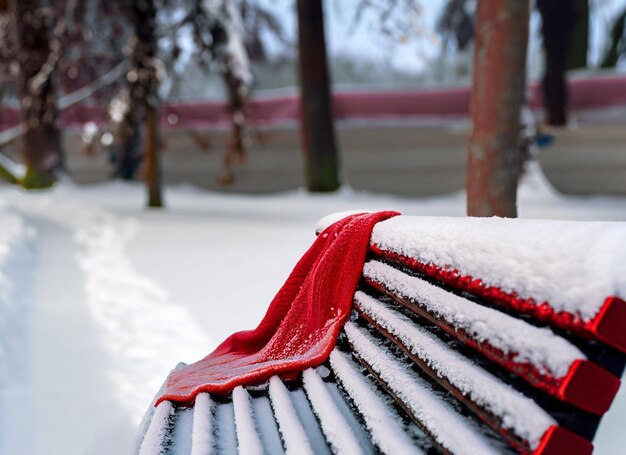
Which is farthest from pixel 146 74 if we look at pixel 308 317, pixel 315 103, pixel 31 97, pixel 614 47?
pixel 614 47

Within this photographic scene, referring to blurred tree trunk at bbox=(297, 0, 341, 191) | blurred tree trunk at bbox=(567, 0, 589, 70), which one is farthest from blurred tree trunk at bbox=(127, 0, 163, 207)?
blurred tree trunk at bbox=(567, 0, 589, 70)

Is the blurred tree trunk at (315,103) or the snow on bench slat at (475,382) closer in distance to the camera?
the snow on bench slat at (475,382)

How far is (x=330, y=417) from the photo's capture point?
1.74 meters

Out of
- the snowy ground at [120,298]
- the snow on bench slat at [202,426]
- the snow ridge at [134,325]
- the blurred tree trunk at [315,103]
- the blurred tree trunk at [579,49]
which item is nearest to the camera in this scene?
the snow on bench slat at [202,426]

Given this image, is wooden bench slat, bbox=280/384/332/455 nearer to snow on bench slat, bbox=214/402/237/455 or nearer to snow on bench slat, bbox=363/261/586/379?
snow on bench slat, bbox=214/402/237/455

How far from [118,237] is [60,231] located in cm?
112

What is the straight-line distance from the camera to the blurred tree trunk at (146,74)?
30.8ft

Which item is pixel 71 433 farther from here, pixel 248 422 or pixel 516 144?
pixel 516 144

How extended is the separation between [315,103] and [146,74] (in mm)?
3061

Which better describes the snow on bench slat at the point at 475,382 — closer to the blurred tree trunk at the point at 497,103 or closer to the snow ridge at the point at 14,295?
the snow ridge at the point at 14,295

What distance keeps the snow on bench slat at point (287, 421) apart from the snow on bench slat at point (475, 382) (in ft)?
1.26

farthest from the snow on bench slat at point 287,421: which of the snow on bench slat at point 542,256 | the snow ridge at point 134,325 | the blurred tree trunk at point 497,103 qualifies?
the blurred tree trunk at point 497,103

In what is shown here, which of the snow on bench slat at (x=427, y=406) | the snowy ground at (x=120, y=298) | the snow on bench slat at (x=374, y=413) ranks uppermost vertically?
the snow on bench slat at (x=427, y=406)

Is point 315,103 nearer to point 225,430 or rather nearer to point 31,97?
point 31,97
